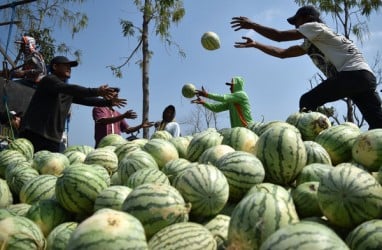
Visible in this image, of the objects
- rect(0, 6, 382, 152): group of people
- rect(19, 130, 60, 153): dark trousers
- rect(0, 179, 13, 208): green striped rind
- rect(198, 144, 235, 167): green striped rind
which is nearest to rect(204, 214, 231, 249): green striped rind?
rect(198, 144, 235, 167): green striped rind

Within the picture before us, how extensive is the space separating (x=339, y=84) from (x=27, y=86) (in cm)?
558

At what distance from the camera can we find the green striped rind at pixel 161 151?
3172mm

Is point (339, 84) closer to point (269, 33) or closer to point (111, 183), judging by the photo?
point (269, 33)

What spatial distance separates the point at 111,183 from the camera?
2932 millimetres

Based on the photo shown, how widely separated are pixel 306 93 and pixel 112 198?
11.9 ft

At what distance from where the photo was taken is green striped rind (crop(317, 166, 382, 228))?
1.89 metres

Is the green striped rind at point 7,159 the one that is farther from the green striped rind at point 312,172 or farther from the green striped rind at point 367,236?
the green striped rind at point 367,236

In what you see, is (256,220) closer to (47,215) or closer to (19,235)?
(19,235)

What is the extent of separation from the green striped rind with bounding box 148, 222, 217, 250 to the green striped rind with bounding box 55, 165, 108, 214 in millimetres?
738

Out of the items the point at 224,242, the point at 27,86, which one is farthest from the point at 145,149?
the point at 27,86

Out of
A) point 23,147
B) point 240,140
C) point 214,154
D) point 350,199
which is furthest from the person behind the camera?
point 23,147

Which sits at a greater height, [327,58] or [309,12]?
[309,12]

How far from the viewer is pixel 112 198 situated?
228 centimetres

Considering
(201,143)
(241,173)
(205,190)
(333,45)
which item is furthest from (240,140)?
(333,45)
